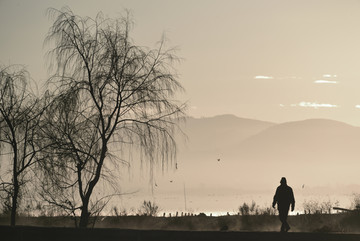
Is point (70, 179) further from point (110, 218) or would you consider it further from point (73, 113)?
point (110, 218)

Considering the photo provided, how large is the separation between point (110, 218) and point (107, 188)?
1029 cm

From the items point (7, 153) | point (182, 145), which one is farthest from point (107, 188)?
point (7, 153)

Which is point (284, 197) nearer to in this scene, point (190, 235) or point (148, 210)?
point (190, 235)

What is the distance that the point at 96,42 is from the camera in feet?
86.1

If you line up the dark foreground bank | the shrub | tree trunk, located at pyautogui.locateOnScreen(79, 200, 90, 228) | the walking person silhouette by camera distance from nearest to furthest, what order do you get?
the dark foreground bank → the walking person silhouette → tree trunk, located at pyautogui.locateOnScreen(79, 200, 90, 228) → the shrub

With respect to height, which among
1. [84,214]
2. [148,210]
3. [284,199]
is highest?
[148,210]

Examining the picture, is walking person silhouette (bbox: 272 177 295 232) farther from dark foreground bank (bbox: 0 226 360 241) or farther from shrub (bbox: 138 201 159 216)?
shrub (bbox: 138 201 159 216)

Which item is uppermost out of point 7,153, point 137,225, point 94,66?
point 94,66

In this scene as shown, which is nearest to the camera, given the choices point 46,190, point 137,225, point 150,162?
point 150,162

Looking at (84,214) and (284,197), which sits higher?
(284,197)

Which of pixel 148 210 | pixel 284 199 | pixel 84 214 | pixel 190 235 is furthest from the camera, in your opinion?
pixel 148 210

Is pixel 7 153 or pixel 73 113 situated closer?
pixel 73 113

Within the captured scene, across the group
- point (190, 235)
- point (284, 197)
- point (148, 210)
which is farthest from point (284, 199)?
point (148, 210)

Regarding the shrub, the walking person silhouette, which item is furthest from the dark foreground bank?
the shrub
